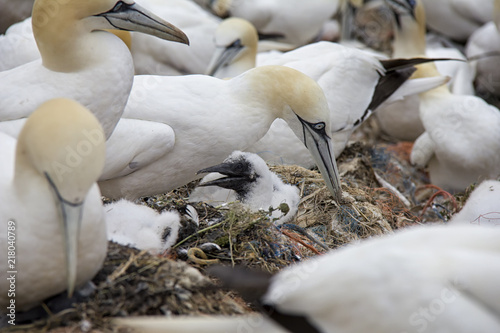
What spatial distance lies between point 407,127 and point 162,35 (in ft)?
13.7

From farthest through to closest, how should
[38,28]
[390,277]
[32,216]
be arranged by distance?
[38,28] → [32,216] → [390,277]

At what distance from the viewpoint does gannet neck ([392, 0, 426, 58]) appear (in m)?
7.09

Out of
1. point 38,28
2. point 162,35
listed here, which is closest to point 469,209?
point 162,35

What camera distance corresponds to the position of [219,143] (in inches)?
158

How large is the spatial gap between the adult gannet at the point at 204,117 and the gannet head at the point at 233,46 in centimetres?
185

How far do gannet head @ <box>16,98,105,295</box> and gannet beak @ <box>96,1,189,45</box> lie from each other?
1052 millimetres

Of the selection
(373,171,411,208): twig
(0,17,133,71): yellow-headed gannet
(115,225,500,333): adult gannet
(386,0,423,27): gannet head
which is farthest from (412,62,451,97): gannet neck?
(115,225,500,333): adult gannet

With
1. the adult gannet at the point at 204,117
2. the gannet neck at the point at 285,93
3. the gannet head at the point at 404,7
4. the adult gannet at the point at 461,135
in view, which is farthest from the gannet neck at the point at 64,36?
the gannet head at the point at 404,7

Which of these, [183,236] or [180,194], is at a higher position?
[183,236]

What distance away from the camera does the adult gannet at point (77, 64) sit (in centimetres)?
335

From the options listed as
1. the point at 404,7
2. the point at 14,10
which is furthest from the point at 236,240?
the point at 404,7

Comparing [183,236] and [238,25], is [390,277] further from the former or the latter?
[238,25]

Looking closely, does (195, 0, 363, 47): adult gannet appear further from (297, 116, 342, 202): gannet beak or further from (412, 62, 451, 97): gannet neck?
(297, 116, 342, 202): gannet beak

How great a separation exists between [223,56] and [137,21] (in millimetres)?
2569
